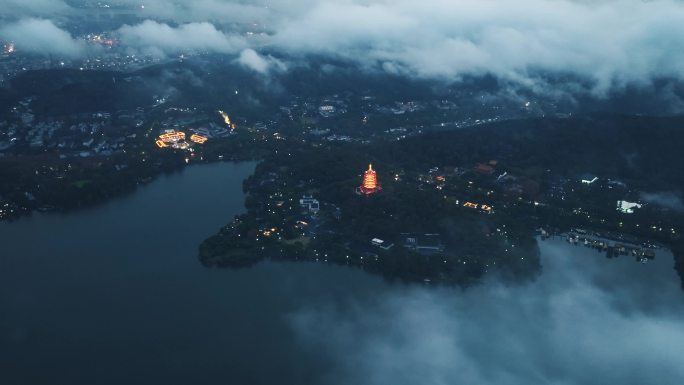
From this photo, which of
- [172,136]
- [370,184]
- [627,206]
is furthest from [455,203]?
[172,136]

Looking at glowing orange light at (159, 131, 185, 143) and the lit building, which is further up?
glowing orange light at (159, 131, 185, 143)

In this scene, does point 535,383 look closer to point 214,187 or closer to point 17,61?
point 214,187

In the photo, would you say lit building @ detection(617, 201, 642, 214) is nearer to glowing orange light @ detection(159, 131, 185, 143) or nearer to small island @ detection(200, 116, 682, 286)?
small island @ detection(200, 116, 682, 286)

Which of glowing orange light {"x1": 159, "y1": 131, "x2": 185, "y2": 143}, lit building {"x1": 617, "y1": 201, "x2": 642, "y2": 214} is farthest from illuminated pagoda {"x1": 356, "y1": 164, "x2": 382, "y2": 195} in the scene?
glowing orange light {"x1": 159, "y1": 131, "x2": 185, "y2": 143}

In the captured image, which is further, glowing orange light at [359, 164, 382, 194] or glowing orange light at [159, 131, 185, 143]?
glowing orange light at [159, 131, 185, 143]

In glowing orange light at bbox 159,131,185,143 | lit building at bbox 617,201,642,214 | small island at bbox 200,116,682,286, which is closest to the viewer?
small island at bbox 200,116,682,286

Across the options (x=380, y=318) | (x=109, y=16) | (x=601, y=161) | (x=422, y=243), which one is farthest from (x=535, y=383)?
(x=109, y=16)

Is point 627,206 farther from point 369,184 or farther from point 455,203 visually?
point 369,184

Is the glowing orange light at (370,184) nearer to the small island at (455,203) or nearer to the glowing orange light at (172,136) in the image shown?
the small island at (455,203)

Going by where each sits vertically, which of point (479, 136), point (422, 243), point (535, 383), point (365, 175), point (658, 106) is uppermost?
point (658, 106)
